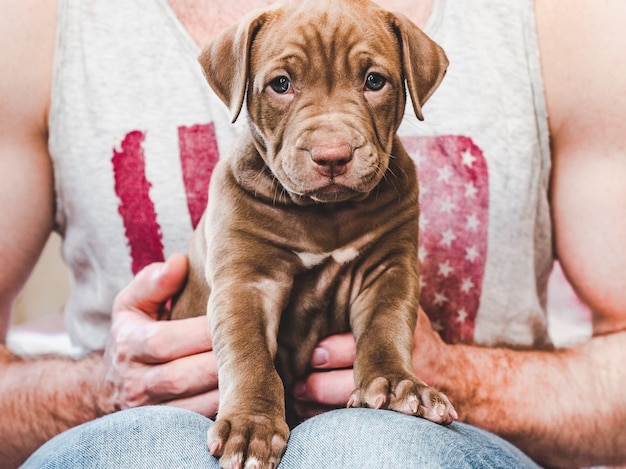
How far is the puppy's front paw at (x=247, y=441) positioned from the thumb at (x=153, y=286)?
68 cm

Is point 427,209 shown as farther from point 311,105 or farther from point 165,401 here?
point 165,401

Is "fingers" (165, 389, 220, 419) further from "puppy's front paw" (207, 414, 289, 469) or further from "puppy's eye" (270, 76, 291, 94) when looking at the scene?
"puppy's eye" (270, 76, 291, 94)

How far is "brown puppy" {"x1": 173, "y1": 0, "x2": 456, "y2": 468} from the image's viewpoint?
1.66m

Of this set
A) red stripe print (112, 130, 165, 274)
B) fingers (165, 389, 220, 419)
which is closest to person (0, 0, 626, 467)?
A: red stripe print (112, 130, 165, 274)

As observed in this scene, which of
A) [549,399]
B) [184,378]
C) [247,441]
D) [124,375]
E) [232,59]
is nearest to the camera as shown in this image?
[247,441]

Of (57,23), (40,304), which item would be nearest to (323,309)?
(57,23)

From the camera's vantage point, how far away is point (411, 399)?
154 centimetres

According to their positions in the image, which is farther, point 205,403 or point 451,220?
point 451,220

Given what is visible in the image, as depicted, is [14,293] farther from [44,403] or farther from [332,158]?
[332,158]

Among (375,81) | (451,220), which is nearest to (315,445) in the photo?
(375,81)

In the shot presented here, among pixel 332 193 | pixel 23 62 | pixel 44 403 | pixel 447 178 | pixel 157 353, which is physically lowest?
pixel 44 403

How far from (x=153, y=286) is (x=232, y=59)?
0.72m

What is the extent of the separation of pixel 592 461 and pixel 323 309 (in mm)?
1059

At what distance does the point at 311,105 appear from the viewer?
1.73 metres
